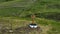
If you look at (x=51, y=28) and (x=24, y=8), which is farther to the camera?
(x=24, y=8)

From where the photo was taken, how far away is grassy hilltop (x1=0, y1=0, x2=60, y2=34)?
1688 centimetres

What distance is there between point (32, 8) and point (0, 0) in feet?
17.0

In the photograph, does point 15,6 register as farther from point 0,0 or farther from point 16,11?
point 0,0

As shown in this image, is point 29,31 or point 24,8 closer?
point 29,31

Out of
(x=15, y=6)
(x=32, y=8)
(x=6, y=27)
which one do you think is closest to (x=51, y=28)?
(x=6, y=27)

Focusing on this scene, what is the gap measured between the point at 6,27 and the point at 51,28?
12.3 ft

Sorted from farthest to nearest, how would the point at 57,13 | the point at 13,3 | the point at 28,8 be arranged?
the point at 13,3, the point at 28,8, the point at 57,13

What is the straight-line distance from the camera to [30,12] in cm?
2009

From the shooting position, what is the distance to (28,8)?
21.1 meters

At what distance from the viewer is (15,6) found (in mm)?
21828

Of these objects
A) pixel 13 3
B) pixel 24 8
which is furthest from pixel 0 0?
pixel 24 8

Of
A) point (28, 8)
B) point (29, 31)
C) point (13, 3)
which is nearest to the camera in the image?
point (29, 31)

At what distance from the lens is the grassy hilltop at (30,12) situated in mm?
16875

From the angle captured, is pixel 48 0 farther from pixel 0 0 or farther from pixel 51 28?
pixel 51 28
